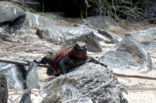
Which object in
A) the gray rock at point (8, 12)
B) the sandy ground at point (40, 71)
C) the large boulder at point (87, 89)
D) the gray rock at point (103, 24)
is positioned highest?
the gray rock at point (8, 12)

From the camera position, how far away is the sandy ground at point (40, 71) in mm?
3145

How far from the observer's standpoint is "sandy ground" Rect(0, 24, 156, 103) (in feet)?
10.3

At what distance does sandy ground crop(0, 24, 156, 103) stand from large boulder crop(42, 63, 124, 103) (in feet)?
1.07

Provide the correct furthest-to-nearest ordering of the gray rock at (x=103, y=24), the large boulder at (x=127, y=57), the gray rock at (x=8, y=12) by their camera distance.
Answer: the gray rock at (x=103, y=24) → the gray rock at (x=8, y=12) → the large boulder at (x=127, y=57)

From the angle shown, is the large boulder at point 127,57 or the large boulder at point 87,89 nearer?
the large boulder at point 87,89

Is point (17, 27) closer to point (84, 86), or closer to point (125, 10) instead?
point (84, 86)

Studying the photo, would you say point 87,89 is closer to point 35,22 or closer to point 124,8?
point 35,22

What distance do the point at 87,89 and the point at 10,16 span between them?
3760mm

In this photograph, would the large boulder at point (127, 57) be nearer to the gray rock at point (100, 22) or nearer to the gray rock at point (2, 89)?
the gray rock at point (2, 89)

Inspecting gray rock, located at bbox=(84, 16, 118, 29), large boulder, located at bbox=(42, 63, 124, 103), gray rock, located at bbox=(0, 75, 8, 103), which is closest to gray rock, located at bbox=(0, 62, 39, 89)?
large boulder, located at bbox=(42, 63, 124, 103)

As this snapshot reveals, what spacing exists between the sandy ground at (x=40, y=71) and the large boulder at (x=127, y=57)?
20 centimetres

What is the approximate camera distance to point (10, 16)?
5.95 metres

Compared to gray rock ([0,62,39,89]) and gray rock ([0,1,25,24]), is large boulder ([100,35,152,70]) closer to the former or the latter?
gray rock ([0,62,39,89])

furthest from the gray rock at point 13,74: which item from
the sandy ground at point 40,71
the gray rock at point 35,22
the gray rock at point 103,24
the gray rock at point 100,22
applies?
the gray rock at point 100,22
